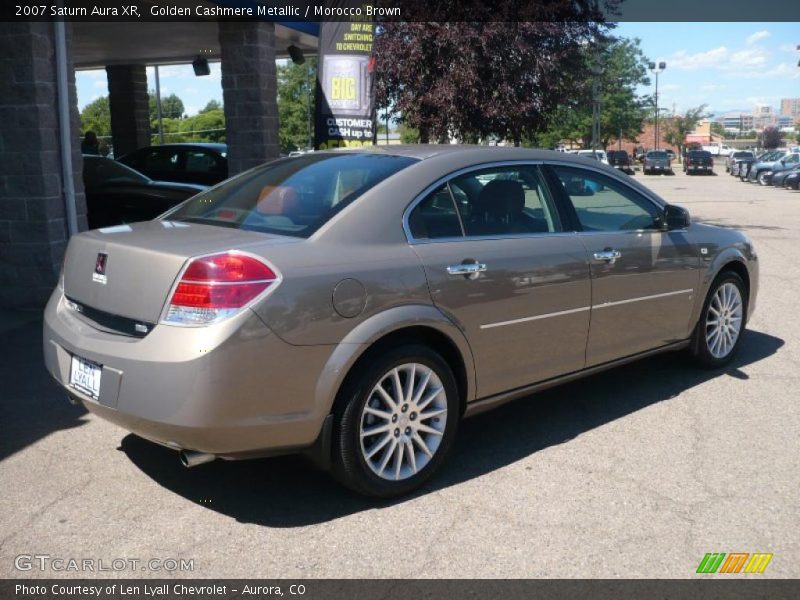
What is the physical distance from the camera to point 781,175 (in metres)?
36.5

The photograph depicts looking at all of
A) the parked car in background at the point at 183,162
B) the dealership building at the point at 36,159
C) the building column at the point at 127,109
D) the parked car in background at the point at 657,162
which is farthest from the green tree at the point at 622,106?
the dealership building at the point at 36,159

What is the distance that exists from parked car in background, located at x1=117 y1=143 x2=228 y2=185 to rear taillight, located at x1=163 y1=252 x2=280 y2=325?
1090 centimetres

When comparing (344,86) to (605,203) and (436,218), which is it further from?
(436,218)

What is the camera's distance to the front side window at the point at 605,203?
4.95m

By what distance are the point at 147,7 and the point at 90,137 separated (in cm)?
737

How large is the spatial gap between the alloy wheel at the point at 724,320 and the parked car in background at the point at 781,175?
106 ft

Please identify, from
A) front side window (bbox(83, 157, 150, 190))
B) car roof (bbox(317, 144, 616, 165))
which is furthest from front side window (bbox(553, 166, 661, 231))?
front side window (bbox(83, 157, 150, 190))

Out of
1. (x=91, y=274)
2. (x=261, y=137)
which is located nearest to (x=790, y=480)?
(x=91, y=274)

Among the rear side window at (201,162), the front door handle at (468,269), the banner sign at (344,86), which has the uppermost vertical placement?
the banner sign at (344,86)

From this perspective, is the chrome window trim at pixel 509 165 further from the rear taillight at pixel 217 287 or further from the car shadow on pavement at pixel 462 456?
the car shadow on pavement at pixel 462 456

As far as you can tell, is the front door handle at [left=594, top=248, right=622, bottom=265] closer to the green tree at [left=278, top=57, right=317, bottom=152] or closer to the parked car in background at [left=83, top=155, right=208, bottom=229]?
the parked car in background at [left=83, top=155, right=208, bottom=229]

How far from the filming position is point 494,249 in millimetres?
4309

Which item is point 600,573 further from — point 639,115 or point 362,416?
point 639,115
